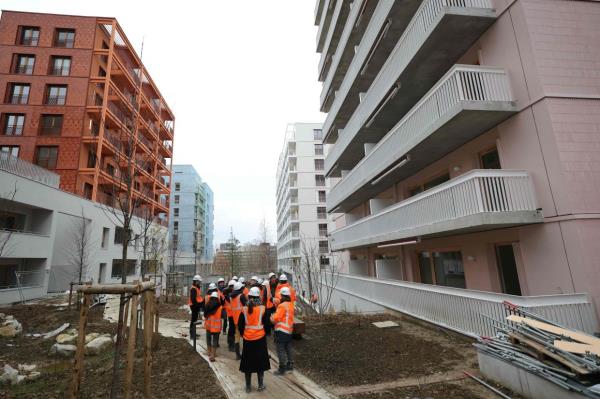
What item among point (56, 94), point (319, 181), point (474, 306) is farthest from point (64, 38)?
point (474, 306)

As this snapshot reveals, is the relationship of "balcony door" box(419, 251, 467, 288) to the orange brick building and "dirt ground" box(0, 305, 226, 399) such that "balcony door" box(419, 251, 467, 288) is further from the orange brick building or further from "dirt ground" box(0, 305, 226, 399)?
the orange brick building

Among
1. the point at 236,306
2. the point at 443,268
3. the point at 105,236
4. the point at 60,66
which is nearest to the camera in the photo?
the point at 236,306

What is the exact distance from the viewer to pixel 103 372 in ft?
22.2

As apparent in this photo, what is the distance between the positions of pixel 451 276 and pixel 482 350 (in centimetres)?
727

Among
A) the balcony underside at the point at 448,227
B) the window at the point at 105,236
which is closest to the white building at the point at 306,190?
the window at the point at 105,236

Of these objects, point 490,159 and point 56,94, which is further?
point 56,94

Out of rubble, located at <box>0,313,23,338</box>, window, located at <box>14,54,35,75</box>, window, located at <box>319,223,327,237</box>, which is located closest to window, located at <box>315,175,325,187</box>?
window, located at <box>319,223,327,237</box>

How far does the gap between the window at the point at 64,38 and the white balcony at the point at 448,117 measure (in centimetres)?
3467

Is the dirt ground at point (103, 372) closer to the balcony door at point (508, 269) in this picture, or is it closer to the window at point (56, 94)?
the balcony door at point (508, 269)

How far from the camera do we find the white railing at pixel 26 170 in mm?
19078

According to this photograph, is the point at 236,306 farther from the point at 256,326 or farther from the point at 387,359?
the point at 387,359

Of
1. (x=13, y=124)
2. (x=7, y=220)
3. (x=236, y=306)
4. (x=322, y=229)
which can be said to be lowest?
(x=236, y=306)

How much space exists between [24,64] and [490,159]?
40.9 metres

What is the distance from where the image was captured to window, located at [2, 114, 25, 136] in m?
28.6
